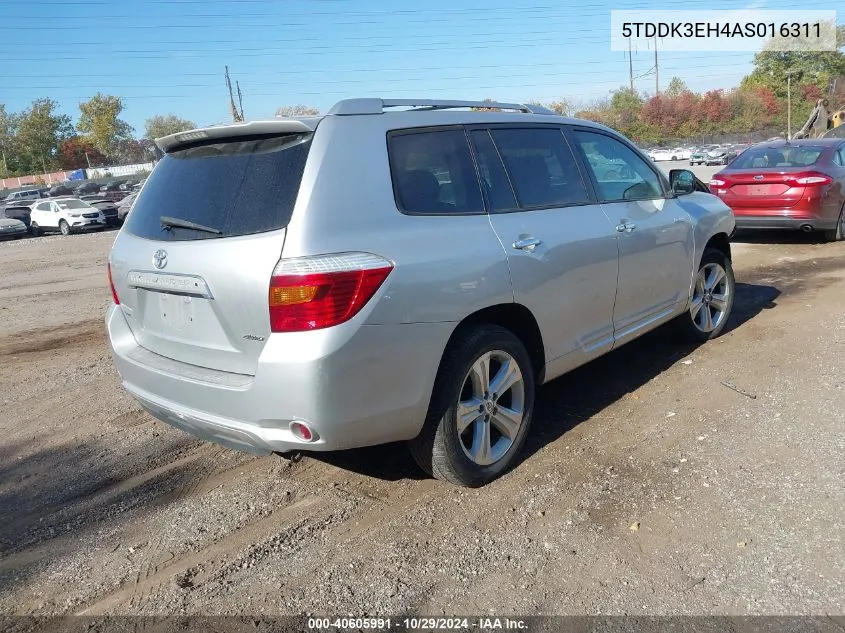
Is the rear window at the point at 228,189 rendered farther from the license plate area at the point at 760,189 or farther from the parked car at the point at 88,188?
the parked car at the point at 88,188

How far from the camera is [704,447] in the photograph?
3818 mm

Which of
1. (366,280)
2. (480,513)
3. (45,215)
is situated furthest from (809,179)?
(45,215)

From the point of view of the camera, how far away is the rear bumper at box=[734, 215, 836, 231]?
9852 millimetres

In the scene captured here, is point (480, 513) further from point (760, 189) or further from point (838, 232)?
point (838, 232)

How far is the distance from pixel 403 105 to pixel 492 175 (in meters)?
0.60

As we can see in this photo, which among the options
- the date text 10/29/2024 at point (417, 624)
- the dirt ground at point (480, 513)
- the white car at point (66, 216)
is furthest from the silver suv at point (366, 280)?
the white car at point (66, 216)

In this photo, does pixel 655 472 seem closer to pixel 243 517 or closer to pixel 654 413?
pixel 654 413

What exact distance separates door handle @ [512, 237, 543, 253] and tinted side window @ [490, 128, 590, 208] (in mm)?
232

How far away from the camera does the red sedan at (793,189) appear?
9.77 metres

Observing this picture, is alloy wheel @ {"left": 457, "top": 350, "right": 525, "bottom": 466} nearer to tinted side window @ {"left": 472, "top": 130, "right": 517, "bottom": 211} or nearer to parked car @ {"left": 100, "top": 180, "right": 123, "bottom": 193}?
tinted side window @ {"left": 472, "top": 130, "right": 517, "bottom": 211}

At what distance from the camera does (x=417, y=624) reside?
2564 mm

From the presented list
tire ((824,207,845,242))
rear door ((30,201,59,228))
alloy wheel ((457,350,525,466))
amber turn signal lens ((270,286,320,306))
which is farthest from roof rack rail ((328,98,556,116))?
rear door ((30,201,59,228))

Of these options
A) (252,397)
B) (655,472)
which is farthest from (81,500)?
(655,472)

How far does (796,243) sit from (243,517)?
10.3 m
